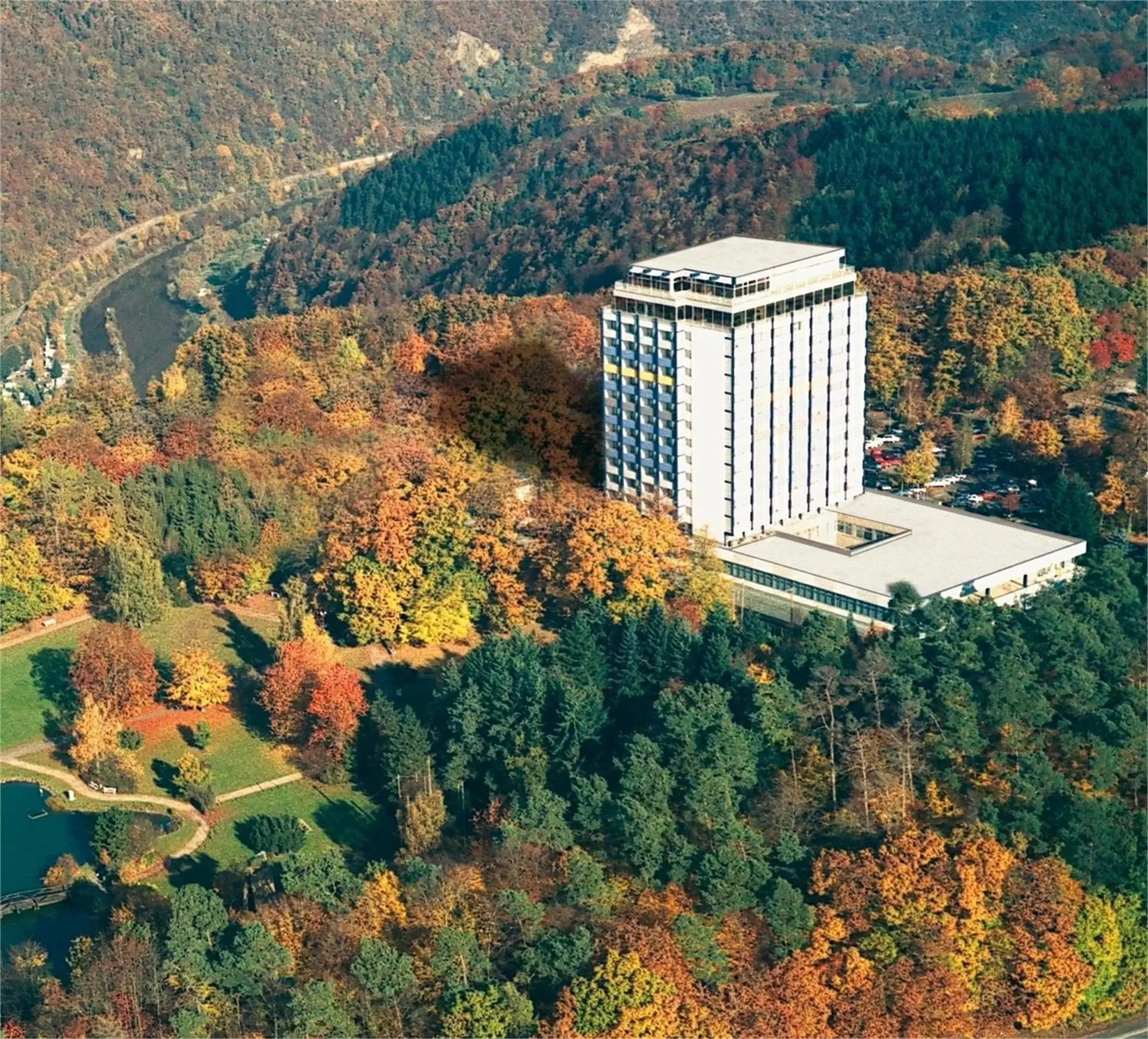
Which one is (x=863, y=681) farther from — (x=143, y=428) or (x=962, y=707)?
(x=143, y=428)

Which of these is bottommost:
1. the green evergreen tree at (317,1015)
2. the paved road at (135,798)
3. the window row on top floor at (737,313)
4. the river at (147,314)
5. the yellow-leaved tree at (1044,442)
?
the river at (147,314)

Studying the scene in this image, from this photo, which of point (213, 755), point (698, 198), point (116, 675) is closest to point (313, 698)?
point (213, 755)

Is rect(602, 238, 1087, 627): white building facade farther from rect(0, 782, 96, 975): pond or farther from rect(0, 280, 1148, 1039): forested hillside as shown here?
rect(0, 782, 96, 975): pond

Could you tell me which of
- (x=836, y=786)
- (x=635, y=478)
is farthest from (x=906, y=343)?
(x=836, y=786)

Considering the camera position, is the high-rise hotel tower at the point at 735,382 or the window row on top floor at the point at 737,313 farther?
the high-rise hotel tower at the point at 735,382

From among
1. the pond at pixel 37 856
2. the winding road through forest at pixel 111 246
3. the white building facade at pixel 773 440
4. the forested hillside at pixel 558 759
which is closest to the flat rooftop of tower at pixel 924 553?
the white building facade at pixel 773 440

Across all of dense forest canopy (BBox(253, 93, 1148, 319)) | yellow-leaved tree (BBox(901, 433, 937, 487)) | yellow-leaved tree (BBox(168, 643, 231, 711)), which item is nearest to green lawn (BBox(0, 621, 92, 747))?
yellow-leaved tree (BBox(168, 643, 231, 711))

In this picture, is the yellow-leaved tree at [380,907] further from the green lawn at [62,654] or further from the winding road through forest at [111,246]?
the winding road through forest at [111,246]
